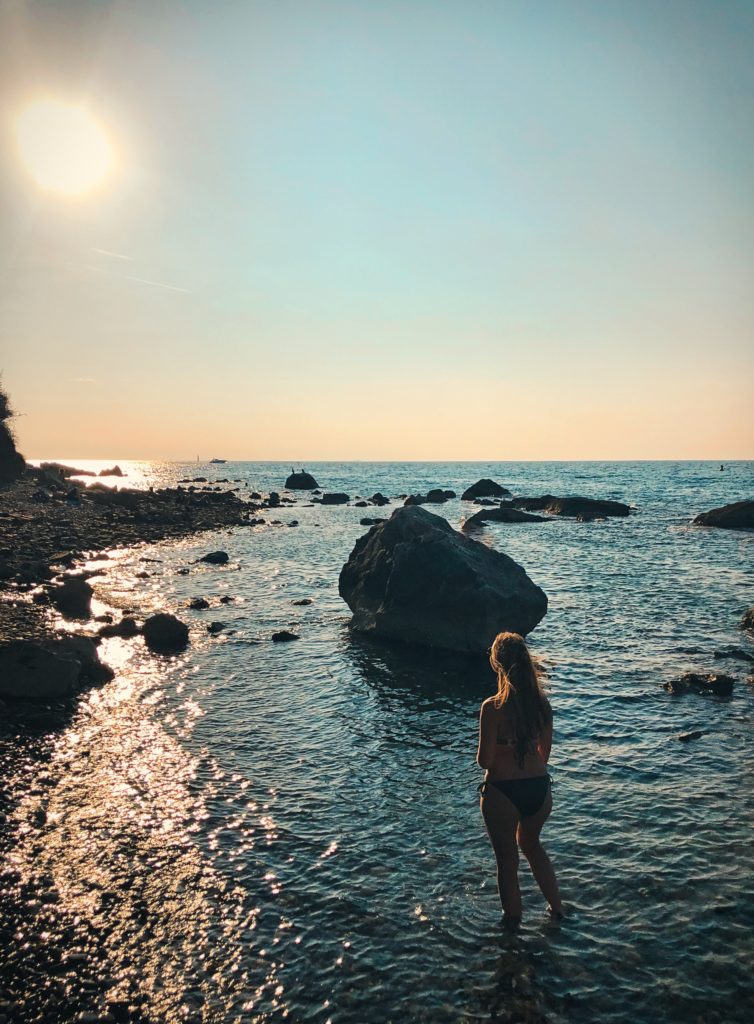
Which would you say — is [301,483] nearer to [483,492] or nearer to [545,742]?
[483,492]

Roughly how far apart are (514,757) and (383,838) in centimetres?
352

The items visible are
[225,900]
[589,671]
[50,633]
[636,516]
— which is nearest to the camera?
[225,900]

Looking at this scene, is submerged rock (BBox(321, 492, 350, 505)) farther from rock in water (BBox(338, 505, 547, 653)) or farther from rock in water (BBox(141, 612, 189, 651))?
rock in water (BBox(141, 612, 189, 651))

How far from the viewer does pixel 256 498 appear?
96.1 m

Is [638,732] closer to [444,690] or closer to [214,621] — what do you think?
[444,690]

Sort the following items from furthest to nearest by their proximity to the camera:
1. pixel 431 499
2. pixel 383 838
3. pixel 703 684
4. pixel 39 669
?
pixel 431 499, pixel 703 684, pixel 39 669, pixel 383 838

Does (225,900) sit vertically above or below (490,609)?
below

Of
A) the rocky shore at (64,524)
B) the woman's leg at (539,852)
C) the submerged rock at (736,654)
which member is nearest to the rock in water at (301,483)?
the rocky shore at (64,524)

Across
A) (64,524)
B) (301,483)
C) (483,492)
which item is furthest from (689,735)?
(301,483)

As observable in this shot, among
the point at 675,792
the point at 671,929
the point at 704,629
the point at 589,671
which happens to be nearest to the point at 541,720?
the point at 671,929

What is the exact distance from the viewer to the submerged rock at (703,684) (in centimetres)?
1622

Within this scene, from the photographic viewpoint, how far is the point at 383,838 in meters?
9.91

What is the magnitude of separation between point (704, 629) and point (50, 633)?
66.3 ft

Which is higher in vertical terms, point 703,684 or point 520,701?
point 520,701
